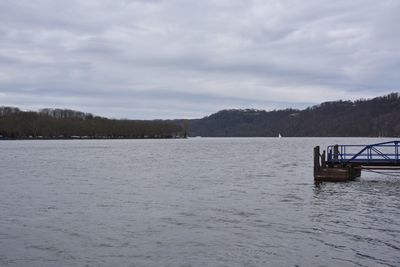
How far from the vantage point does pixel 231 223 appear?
21.6m

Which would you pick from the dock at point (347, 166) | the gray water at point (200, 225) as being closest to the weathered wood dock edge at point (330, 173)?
the dock at point (347, 166)

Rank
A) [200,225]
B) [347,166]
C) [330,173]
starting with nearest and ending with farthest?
1. [200,225]
2. [330,173]
3. [347,166]

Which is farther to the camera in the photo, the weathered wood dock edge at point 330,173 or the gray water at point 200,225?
the weathered wood dock edge at point 330,173

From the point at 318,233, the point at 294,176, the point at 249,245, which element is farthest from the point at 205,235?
the point at 294,176

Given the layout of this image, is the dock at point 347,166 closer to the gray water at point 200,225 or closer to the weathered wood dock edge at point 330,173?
the weathered wood dock edge at point 330,173

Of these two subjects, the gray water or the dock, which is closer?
the gray water

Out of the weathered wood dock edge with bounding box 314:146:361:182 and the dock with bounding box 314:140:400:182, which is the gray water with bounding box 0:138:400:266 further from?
the dock with bounding box 314:140:400:182

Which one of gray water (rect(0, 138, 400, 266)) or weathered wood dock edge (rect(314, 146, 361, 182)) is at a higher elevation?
weathered wood dock edge (rect(314, 146, 361, 182))

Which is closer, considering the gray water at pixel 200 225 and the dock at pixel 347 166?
the gray water at pixel 200 225

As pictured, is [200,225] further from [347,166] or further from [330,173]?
[347,166]

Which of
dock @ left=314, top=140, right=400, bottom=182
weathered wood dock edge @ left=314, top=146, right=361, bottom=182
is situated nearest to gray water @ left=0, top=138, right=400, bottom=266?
weathered wood dock edge @ left=314, top=146, right=361, bottom=182

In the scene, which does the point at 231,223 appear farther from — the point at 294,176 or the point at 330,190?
the point at 294,176

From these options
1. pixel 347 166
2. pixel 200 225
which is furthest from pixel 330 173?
pixel 200 225

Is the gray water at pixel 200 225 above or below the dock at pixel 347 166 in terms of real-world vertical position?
below
